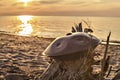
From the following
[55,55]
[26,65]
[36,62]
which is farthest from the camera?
[36,62]

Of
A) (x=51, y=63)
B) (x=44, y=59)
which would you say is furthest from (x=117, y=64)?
(x=51, y=63)

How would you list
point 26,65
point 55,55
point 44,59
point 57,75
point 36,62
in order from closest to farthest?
1. point 55,55
2. point 57,75
3. point 26,65
4. point 36,62
5. point 44,59

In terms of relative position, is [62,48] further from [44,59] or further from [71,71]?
[44,59]

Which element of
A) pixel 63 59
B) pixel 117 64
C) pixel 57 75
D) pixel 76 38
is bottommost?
pixel 117 64

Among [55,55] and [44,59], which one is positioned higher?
[55,55]

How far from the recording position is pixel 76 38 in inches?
214

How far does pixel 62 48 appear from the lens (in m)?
5.30

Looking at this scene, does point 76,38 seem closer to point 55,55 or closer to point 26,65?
point 55,55

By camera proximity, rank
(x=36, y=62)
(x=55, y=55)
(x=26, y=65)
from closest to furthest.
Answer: (x=55, y=55)
(x=26, y=65)
(x=36, y=62)

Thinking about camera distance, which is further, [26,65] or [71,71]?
[26,65]

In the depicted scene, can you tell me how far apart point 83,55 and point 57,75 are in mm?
697

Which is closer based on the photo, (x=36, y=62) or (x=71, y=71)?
(x=71, y=71)

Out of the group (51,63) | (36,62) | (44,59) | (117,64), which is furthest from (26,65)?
(51,63)

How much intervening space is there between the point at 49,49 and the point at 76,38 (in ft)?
1.80
